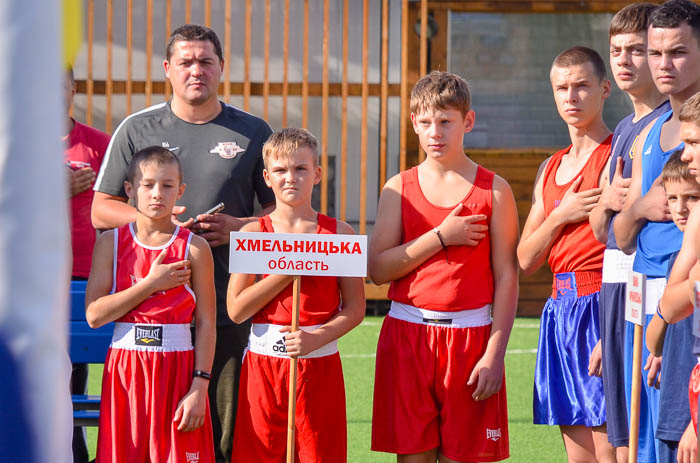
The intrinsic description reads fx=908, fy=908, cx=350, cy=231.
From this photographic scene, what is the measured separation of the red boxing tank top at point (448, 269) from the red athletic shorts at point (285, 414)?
0.34 meters

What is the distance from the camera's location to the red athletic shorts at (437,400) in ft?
8.37

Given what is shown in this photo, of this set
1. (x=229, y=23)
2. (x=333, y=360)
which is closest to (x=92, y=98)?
(x=229, y=23)

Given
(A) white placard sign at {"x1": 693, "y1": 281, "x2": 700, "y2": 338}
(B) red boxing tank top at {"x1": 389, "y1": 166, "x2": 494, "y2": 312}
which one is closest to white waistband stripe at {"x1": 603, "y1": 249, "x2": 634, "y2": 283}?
(B) red boxing tank top at {"x1": 389, "y1": 166, "x2": 494, "y2": 312}

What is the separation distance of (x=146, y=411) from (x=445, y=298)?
89cm

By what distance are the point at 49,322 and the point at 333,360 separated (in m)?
2.02

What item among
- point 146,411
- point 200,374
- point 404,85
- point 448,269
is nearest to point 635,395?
point 448,269

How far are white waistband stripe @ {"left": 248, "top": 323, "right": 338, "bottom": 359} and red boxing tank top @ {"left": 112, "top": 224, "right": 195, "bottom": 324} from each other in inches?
7.9

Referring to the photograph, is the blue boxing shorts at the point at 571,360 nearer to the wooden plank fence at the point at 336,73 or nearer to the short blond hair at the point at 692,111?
the short blond hair at the point at 692,111

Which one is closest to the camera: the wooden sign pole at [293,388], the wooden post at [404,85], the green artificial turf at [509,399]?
the wooden sign pole at [293,388]

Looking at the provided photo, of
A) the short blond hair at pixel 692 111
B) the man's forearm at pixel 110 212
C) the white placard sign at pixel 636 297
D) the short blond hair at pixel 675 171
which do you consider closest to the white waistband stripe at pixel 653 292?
the white placard sign at pixel 636 297

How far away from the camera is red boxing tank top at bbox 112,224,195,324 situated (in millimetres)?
2570

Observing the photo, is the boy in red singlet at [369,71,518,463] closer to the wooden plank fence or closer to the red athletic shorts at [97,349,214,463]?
the red athletic shorts at [97,349,214,463]

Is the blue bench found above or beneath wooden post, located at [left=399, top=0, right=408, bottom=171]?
beneath

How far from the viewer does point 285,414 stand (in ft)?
8.36
